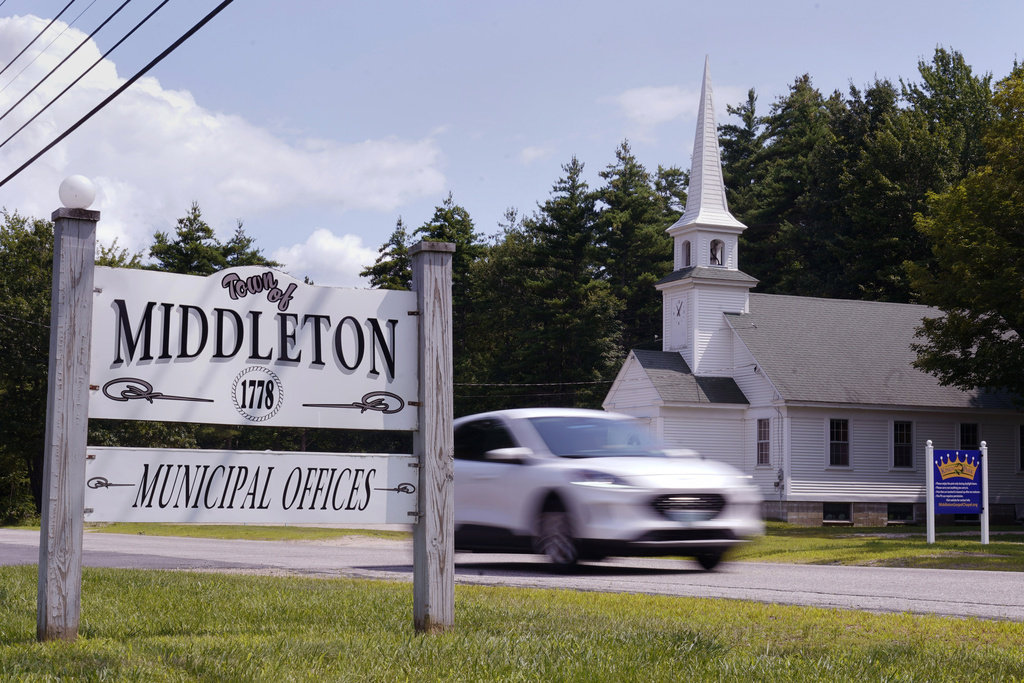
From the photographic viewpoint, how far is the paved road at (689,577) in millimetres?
10219

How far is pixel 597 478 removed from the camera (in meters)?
10.4

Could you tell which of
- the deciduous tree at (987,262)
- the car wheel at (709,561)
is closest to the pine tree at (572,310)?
the deciduous tree at (987,262)

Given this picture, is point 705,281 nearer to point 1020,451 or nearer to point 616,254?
point 1020,451

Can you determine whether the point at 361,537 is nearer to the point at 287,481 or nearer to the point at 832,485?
the point at 832,485

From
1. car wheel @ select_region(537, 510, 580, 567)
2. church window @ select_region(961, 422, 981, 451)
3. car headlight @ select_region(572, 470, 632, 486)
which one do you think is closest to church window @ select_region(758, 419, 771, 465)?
church window @ select_region(961, 422, 981, 451)

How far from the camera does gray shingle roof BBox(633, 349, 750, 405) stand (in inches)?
1435

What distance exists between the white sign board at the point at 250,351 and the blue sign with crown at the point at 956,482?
18.3 metres

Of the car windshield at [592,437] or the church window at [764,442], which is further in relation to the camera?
the church window at [764,442]

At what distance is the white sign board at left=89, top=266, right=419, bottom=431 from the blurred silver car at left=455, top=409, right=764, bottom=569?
12.6 feet

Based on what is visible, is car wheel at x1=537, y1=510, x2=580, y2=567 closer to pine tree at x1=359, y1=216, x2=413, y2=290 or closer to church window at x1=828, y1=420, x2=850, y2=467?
church window at x1=828, y1=420, x2=850, y2=467

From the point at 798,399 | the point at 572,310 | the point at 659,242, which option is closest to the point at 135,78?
the point at 798,399

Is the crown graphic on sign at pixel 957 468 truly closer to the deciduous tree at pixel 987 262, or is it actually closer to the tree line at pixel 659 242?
the deciduous tree at pixel 987 262

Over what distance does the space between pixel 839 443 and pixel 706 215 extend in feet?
31.3

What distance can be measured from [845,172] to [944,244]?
33.3 m
